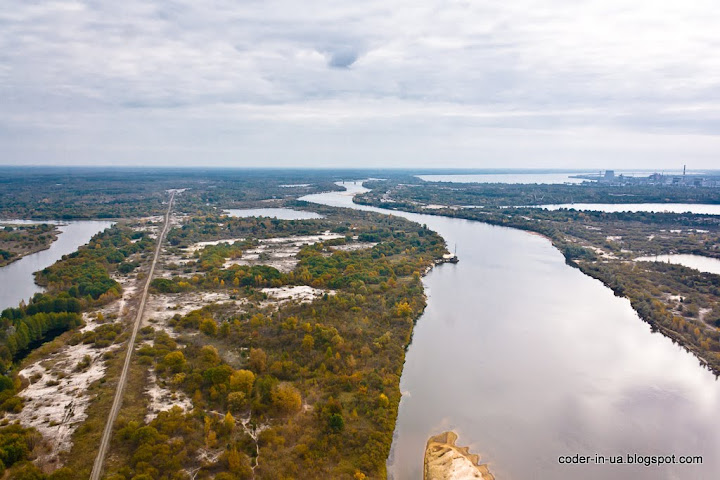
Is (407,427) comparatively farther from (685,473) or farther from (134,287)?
(134,287)

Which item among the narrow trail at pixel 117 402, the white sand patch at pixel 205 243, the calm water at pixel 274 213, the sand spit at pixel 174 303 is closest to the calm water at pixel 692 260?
the sand spit at pixel 174 303

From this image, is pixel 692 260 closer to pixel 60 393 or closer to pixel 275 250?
pixel 275 250

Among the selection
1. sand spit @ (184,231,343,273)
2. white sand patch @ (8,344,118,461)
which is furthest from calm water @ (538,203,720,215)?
white sand patch @ (8,344,118,461)

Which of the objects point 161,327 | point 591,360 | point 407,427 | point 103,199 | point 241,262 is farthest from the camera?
point 103,199

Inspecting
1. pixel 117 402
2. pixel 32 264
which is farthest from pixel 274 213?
pixel 117 402

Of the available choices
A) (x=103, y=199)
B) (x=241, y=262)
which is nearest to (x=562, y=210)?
(x=241, y=262)
